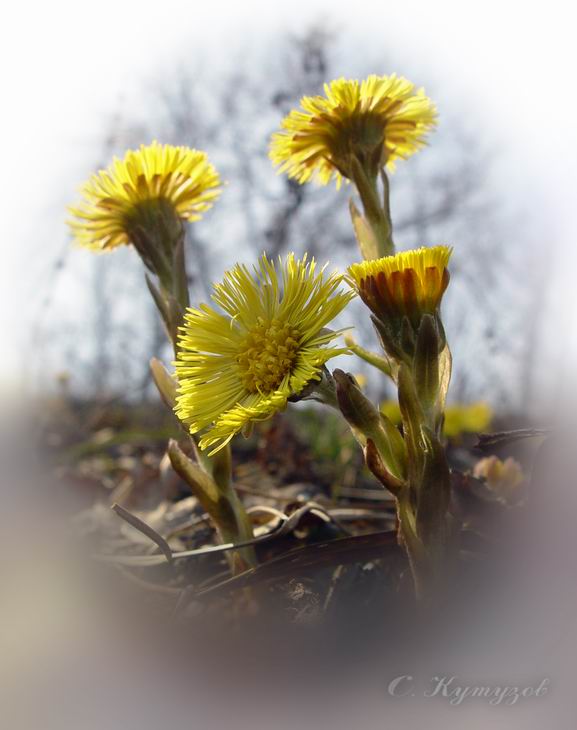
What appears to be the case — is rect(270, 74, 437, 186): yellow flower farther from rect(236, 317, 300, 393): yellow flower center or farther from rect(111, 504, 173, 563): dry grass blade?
rect(111, 504, 173, 563): dry grass blade

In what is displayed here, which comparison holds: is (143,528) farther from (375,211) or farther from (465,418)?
(465,418)

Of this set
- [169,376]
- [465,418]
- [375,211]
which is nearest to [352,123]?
[375,211]

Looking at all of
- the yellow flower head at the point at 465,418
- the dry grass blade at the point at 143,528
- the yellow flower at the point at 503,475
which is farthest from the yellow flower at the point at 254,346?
the yellow flower head at the point at 465,418

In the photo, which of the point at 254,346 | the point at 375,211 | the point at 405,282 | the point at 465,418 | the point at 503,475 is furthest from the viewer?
the point at 465,418

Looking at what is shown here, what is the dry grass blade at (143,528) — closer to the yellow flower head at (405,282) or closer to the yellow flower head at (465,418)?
the yellow flower head at (405,282)

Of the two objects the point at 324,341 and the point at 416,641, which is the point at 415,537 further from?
the point at 324,341

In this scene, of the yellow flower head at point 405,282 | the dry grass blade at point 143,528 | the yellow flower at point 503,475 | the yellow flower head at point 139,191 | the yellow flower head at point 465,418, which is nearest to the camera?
the yellow flower head at point 405,282
